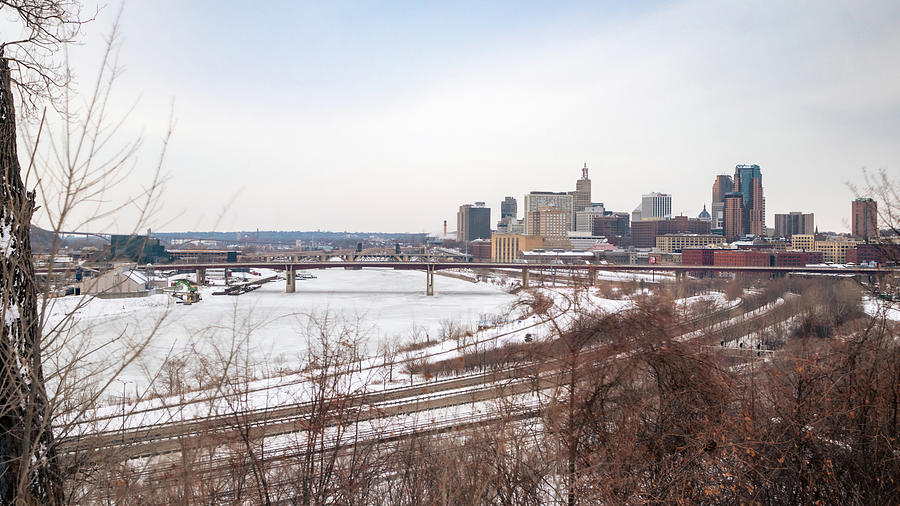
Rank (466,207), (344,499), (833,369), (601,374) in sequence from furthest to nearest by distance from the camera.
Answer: (466,207) → (833,369) → (601,374) → (344,499)

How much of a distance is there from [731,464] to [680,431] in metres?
0.90

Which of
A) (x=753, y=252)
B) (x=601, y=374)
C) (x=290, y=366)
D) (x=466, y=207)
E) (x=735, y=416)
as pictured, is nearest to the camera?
(x=601, y=374)

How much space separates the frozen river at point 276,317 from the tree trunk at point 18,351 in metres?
10.2

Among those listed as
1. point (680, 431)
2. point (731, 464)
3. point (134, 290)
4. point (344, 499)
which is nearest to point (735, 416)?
point (680, 431)

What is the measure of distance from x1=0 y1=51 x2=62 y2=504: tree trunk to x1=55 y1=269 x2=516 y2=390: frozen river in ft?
33.5

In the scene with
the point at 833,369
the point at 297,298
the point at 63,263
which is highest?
the point at 63,263

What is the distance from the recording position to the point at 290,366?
20625mm

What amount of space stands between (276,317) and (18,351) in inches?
550

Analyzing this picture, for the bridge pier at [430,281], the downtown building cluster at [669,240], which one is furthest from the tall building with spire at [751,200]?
the bridge pier at [430,281]

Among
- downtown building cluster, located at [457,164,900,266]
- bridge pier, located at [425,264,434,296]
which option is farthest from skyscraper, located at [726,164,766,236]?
bridge pier, located at [425,264,434,296]

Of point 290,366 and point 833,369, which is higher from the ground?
point 833,369

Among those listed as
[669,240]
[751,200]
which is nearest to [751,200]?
[751,200]

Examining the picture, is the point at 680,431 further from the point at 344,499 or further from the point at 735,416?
the point at 344,499

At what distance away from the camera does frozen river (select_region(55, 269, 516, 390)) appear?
19844mm
